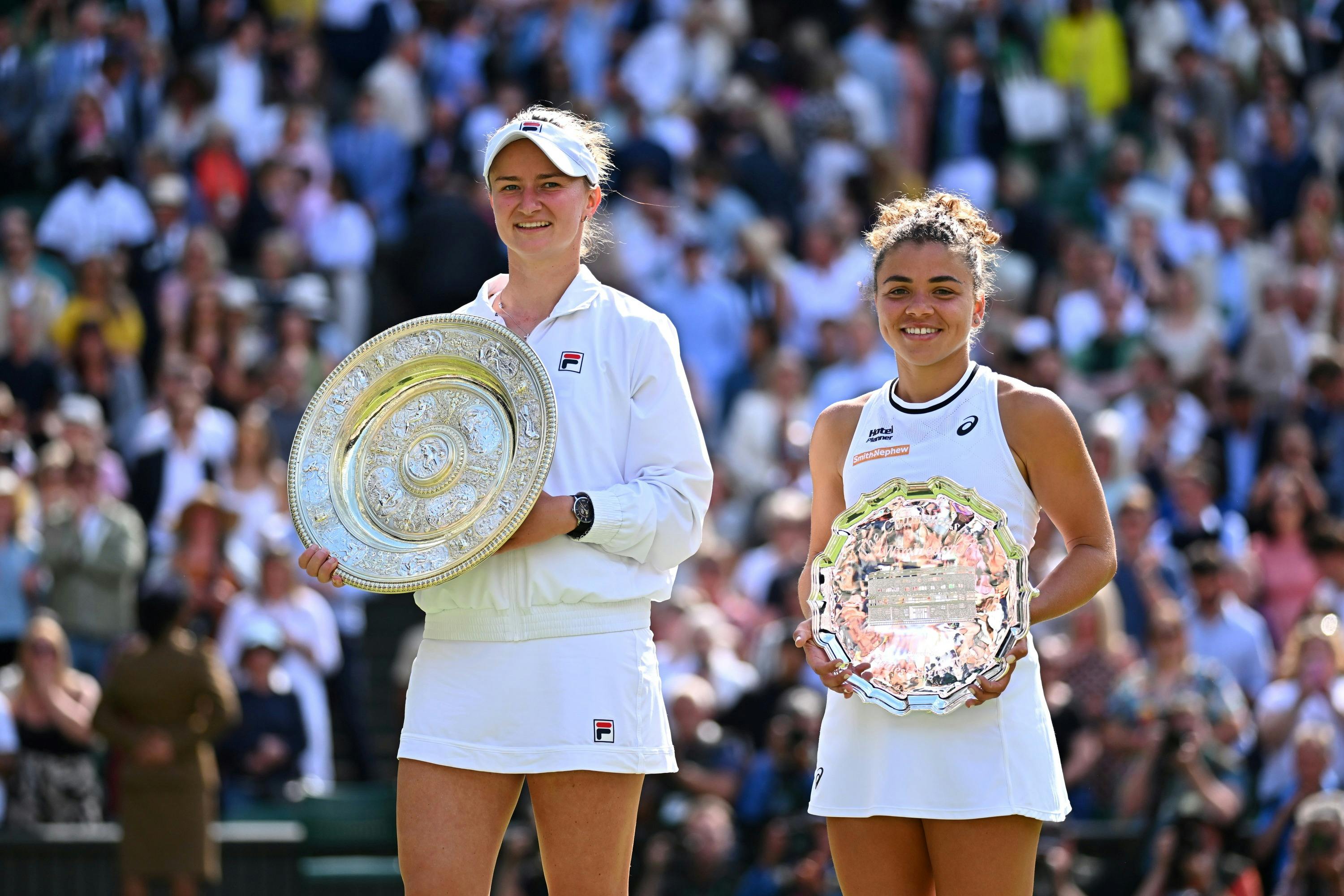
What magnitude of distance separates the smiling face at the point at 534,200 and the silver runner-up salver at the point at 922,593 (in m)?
0.87

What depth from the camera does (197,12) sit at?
1614 cm

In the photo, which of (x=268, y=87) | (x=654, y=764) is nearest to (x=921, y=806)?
(x=654, y=764)

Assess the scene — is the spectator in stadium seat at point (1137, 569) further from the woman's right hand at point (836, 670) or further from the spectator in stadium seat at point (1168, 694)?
the woman's right hand at point (836, 670)

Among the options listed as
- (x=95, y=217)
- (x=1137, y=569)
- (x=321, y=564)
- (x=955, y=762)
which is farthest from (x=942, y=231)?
(x=95, y=217)

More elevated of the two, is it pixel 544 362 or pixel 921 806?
pixel 544 362

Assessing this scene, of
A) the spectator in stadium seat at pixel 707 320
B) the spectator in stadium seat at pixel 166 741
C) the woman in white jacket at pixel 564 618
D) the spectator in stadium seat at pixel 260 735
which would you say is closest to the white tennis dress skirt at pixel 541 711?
the woman in white jacket at pixel 564 618

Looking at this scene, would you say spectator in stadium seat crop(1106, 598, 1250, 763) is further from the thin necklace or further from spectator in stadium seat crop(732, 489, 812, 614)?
the thin necklace

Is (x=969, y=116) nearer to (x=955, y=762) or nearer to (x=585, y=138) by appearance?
(x=585, y=138)

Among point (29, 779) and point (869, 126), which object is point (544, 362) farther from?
point (869, 126)

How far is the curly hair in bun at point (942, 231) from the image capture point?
425 centimetres

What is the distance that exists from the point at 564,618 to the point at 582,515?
0.74ft

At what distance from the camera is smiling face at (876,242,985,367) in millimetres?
4203

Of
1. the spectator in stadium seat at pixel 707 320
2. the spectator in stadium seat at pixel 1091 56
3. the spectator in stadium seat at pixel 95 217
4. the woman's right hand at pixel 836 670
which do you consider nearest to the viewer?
the woman's right hand at pixel 836 670

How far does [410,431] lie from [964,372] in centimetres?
120
